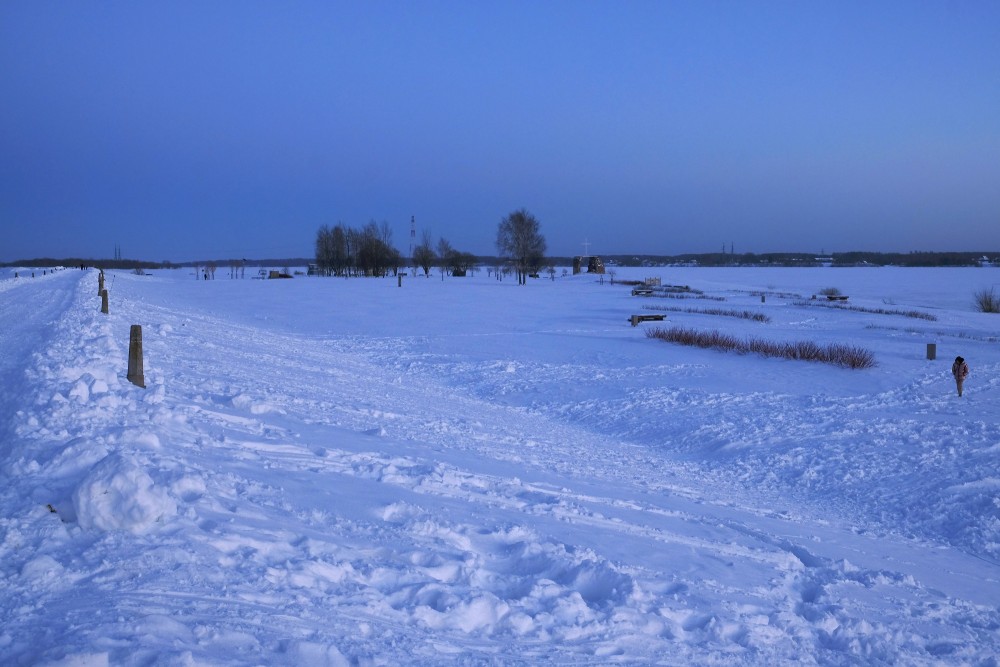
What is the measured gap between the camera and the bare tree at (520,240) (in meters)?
94.4

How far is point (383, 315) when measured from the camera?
35688 mm

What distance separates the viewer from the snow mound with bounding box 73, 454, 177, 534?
16.6ft

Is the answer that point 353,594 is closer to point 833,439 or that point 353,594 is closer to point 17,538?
point 17,538

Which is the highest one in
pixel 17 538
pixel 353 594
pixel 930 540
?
pixel 17 538

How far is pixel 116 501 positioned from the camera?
5098 mm

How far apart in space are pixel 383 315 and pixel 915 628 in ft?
104

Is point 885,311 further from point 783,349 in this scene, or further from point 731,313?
point 783,349

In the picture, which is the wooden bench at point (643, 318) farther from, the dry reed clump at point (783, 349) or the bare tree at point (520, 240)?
the bare tree at point (520, 240)

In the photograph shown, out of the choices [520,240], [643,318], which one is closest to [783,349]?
[643,318]

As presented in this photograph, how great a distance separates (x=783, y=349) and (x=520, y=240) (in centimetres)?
7526

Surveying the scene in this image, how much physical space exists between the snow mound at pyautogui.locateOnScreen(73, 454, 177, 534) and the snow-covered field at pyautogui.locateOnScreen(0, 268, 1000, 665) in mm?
17

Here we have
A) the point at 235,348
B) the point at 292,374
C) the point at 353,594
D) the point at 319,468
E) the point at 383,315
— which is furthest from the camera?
the point at 383,315

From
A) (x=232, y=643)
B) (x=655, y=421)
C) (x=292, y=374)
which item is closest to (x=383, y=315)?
(x=292, y=374)

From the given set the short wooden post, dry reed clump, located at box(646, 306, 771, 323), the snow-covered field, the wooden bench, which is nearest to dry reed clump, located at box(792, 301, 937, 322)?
dry reed clump, located at box(646, 306, 771, 323)
